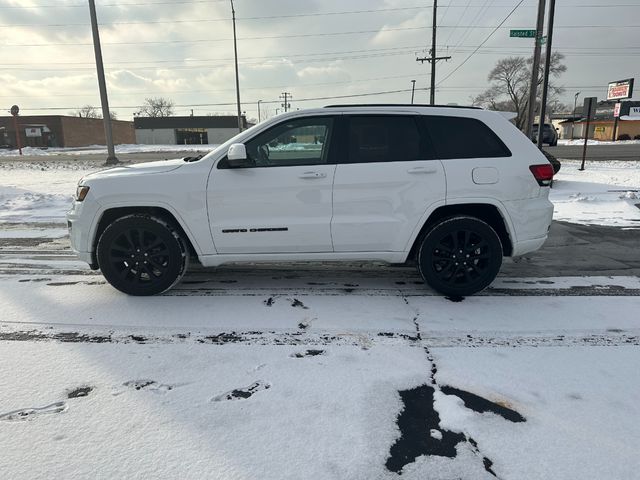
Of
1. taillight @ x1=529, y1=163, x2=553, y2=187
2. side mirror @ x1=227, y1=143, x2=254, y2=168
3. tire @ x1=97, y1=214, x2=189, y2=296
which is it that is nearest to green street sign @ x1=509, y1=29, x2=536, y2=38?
taillight @ x1=529, y1=163, x2=553, y2=187

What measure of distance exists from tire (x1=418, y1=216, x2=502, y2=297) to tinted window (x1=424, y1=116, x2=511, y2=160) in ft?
2.13

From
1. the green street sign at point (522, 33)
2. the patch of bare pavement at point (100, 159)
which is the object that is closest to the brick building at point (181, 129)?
the patch of bare pavement at point (100, 159)

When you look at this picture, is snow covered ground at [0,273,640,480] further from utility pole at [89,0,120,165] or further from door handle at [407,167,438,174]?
utility pole at [89,0,120,165]

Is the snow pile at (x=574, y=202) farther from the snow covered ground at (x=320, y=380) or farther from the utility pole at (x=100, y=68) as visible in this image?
the utility pole at (x=100, y=68)

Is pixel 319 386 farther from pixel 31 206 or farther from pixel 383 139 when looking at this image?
pixel 31 206

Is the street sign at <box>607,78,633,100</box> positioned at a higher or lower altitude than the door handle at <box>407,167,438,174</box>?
higher

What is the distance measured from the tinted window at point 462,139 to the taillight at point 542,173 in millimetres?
293

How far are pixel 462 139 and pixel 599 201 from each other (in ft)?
23.6

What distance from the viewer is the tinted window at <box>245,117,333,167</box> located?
4.20 meters

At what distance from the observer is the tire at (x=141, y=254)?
4.21m

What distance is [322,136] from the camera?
14.0 feet

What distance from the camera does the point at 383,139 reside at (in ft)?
13.9

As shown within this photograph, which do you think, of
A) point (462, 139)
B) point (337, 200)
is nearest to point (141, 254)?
point (337, 200)

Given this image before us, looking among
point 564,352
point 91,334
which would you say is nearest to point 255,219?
point 91,334
